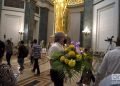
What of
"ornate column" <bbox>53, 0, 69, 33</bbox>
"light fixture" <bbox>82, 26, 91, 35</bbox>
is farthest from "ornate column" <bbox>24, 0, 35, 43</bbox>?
"light fixture" <bbox>82, 26, 91, 35</bbox>

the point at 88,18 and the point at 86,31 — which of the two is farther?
the point at 88,18

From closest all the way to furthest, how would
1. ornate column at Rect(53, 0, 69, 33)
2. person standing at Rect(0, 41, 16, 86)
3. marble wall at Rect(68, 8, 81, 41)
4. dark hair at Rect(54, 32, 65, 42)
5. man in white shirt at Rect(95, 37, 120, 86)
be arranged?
person standing at Rect(0, 41, 16, 86)
man in white shirt at Rect(95, 37, 120, 86)
dark hair at Rect(54, 32, 65, 42)
ornate column at Rect(53, 0, 69, 33)
marble wall at Rect(68, 8, 81, 41)

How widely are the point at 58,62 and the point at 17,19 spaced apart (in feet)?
73.1

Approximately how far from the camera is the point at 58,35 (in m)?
5.45

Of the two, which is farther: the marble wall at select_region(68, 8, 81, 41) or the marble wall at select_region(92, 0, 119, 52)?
the marble wall at select_region(68, 8, 81, 41)

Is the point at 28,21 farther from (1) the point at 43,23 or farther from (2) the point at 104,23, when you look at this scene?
(2) the point at 104,23

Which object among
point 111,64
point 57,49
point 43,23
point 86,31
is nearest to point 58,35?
point 57,49

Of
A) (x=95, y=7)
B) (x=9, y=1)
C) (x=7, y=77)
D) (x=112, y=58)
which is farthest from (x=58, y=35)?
(x=9, y=1)

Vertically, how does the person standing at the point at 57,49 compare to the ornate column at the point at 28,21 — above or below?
below

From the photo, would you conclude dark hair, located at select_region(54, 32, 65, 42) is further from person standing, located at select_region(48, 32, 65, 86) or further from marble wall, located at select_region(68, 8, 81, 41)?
marble wall, located at select_region(68, 8, 81, 41)

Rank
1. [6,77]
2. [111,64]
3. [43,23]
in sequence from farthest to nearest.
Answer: [43,23] → [111,64] → [6,77]

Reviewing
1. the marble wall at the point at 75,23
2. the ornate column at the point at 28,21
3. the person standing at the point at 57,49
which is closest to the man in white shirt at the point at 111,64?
the person standing at the point at 57,49

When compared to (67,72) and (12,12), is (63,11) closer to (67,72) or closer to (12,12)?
(12,12)

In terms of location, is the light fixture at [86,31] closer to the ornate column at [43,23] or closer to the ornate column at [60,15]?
the ornate column at [60,15]
